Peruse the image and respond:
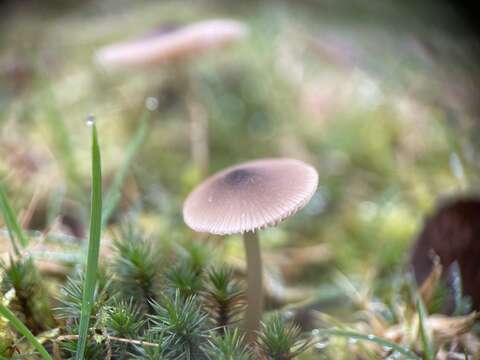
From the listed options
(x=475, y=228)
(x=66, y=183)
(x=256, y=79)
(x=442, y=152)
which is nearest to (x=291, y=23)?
(x=256, y=79)

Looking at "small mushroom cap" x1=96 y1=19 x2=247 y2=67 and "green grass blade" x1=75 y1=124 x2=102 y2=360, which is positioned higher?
"small mushroom cap" x1=96 y1=19 x2=247 y2=67

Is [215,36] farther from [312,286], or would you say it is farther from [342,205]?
[312,286]

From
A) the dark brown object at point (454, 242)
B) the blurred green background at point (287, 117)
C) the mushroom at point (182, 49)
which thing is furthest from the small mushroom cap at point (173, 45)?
the dark brown object at point (454, 242)

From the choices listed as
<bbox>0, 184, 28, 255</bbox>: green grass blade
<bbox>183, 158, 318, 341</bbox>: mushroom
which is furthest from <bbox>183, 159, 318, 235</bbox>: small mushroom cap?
<bbox>0, 184, 28, 255</bbox>: green grass blade

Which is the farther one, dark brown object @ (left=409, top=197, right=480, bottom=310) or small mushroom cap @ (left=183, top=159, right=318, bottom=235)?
dark brown object @ (left=409, top=197, right=480, bottom=310)

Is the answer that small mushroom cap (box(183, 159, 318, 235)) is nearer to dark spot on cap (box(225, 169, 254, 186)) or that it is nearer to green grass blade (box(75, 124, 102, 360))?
dark spot on cap (box(225, 169, 254, 186))

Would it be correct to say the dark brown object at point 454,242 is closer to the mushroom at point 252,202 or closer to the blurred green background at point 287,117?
the blurred green background at point 287,117
